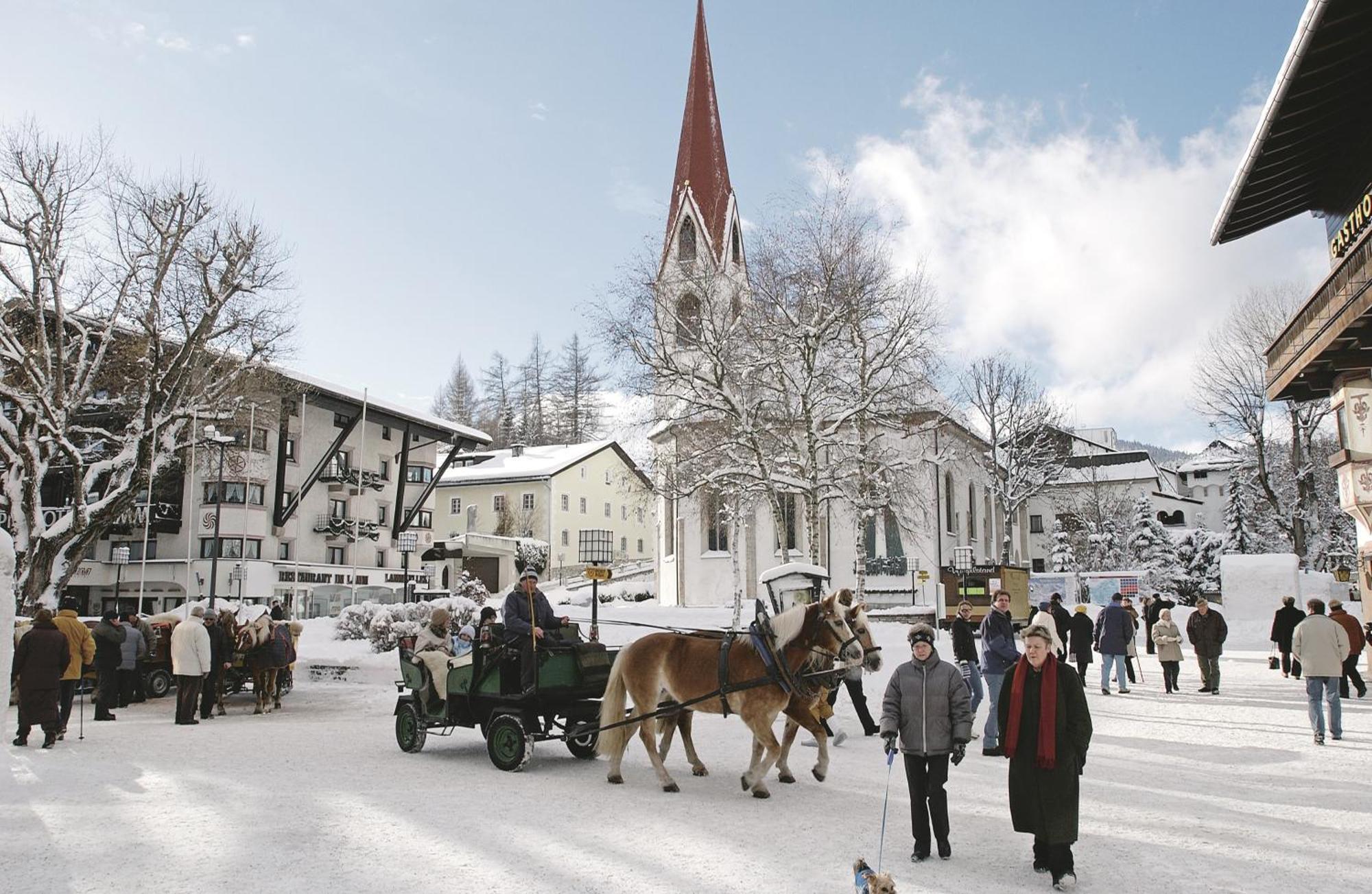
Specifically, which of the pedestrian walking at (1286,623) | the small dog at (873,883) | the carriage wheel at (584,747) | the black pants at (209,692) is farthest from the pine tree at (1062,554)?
the small dog at (873,883)

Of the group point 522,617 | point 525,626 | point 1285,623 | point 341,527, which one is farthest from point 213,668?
point 341,527

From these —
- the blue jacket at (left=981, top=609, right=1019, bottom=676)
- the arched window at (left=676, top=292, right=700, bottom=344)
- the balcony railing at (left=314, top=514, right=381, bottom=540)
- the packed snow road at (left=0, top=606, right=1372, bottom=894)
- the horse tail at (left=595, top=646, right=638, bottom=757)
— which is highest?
the arched window at (left=676, top=292, right=700, bottom=344)

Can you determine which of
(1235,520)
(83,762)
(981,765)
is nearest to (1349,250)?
(981,765)

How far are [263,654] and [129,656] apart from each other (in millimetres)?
2139

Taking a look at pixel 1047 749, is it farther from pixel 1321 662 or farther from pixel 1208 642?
pixel 1208 642

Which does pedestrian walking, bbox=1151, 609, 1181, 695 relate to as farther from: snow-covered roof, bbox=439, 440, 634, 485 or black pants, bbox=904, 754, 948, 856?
snow-covered roof, bbox=439, 440, 634, 485

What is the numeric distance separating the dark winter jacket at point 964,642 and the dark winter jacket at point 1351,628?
6.13m

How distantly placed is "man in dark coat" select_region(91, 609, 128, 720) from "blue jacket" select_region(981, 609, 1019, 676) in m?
12.6

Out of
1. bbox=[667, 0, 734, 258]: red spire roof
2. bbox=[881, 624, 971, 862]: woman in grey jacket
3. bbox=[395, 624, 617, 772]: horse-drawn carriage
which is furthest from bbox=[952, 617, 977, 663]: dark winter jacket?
bbox=[667, 0, 734, 258]: red spire roof

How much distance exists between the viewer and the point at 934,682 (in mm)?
7230

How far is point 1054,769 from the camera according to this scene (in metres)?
6.34

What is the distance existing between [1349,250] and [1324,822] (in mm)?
15039

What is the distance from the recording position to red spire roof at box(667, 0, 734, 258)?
43625 millimetres

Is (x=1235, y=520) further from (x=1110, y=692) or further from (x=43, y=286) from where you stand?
(x=43, y=286)
